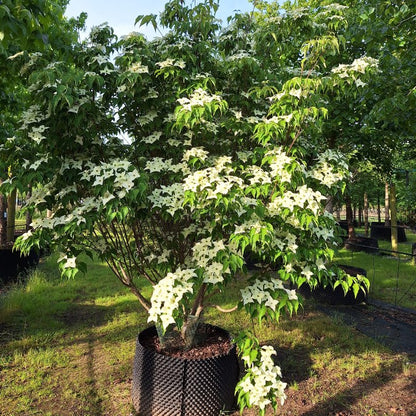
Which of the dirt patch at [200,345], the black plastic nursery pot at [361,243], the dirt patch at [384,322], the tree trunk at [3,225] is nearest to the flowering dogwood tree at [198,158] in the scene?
the dirt patch at [200,345]

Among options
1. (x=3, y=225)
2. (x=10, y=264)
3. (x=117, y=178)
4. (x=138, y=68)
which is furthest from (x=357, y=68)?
(x=3, y=225)

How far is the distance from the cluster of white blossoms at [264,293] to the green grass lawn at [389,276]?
4550 millimetres

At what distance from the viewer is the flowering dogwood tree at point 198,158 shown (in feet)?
8.70

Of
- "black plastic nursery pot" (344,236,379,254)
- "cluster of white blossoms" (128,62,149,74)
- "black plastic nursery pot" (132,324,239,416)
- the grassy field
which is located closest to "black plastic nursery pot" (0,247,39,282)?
the grassy field

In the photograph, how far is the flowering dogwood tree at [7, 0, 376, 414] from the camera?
8.70 feet

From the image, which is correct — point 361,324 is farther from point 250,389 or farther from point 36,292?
point 36,292

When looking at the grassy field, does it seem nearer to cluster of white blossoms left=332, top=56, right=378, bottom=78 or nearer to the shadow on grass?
the shadow on grass

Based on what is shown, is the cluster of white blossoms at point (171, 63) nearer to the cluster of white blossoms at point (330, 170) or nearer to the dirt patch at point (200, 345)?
the cluster of white blossoms at point (330, 170)

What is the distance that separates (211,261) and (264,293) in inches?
19.7

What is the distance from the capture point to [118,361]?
171 inches

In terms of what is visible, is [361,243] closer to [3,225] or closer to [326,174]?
[326,174]

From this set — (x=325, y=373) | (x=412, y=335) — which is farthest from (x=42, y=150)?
(x=412, y=335)

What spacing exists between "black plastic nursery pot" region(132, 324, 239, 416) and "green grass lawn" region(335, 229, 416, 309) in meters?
4.59

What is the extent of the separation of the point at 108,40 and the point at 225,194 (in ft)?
6.94
